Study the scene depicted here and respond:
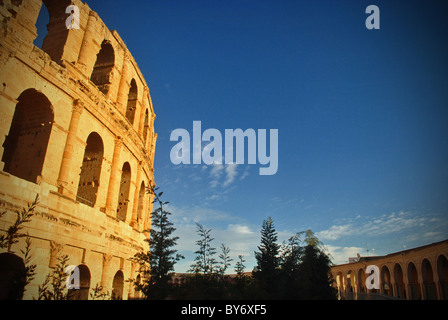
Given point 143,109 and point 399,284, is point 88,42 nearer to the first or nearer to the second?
point 143,109

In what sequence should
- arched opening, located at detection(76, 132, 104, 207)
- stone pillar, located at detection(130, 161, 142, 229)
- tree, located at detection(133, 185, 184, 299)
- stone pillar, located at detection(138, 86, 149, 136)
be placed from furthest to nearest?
stone pillar, located at detection(138, 86, 149, 136) < stone pillar, located at detection(130, 161, 142, 229) < arched opening, located at detection(76, 132, 104, 207) < tree, located at detection(133, 185, 184, 299)

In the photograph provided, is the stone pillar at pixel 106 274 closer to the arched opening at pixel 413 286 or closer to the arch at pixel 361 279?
the arched opening at pixel 413 286

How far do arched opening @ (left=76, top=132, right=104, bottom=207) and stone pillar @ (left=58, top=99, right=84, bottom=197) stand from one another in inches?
75.7

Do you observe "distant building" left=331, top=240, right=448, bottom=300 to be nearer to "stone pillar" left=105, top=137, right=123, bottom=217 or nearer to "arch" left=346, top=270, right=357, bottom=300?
"arch" left=346, top=270, right=357, bottom=300

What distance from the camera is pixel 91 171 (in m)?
14.4

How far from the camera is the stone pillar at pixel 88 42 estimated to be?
13.2m

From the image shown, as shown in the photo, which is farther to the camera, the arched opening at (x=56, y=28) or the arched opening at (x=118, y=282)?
the arched opening at (x=118, y=282)

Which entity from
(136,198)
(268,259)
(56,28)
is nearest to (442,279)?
(268,259)

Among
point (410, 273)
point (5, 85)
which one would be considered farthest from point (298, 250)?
point (410, 273)

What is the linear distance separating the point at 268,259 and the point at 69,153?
10064mm

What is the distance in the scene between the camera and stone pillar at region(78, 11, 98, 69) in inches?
521

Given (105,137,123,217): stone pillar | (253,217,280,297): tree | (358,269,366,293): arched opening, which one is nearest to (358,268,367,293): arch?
(358,269,366,293): arched opening

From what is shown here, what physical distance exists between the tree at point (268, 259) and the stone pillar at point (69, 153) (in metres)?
8.74

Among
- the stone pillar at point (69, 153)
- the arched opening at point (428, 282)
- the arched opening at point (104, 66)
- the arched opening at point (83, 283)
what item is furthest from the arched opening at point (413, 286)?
the arched opening at point (104, 66)
